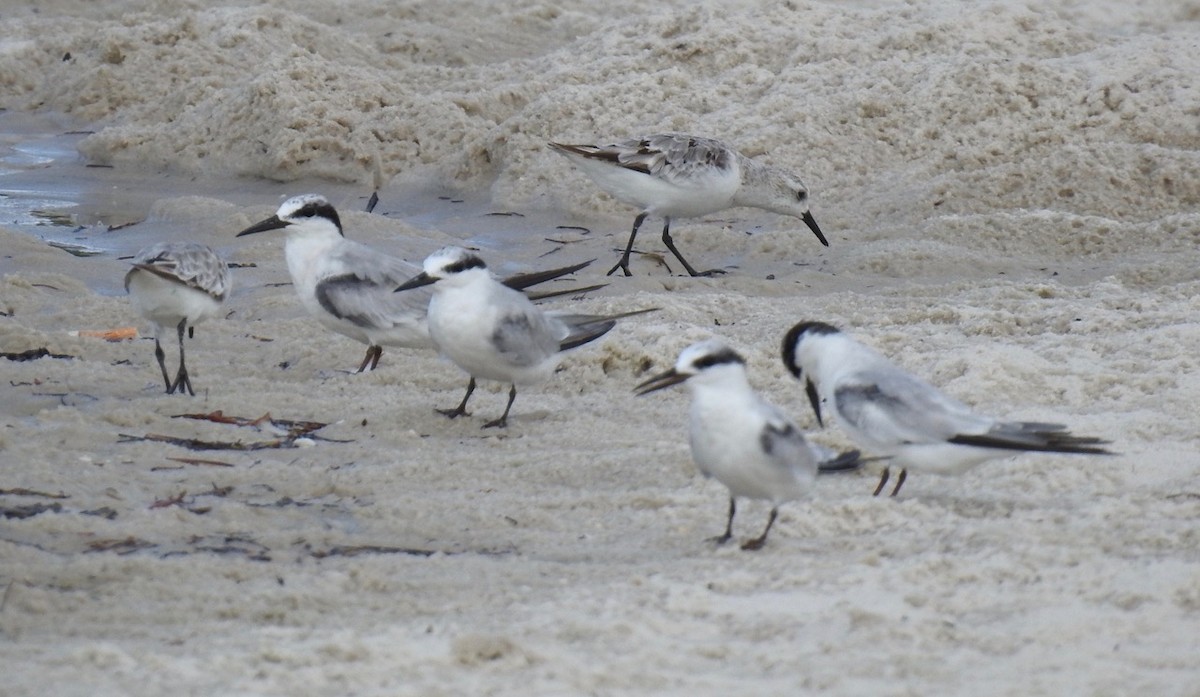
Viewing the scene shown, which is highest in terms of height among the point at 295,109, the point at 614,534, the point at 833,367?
the point at 833,367

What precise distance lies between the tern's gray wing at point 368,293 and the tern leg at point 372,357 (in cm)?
19

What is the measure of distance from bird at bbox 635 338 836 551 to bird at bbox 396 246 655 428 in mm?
1274

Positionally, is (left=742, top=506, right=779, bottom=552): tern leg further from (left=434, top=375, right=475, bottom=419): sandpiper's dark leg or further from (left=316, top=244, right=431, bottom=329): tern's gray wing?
(left=316, top=244, right=431, bottom=329): tern's gray wing

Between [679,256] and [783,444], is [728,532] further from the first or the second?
[679,256]

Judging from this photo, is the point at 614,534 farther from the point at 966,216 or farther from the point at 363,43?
the point at 363,43

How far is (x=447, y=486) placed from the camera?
15.5 ft

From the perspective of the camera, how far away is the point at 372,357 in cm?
630

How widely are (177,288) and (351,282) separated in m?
0.72

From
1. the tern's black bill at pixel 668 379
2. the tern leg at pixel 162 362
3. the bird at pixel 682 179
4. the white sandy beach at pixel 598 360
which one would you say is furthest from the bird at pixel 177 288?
the bird at pixel 682 179

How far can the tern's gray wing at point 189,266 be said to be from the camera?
5.70 meters

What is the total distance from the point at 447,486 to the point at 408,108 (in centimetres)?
636

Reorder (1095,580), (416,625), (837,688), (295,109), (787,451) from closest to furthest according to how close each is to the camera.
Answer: (837,688), (416,625), (1095,580), (787,451), (295,109)

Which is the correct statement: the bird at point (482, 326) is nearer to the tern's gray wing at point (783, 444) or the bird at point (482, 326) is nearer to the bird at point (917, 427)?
the bird at point (917, 427)

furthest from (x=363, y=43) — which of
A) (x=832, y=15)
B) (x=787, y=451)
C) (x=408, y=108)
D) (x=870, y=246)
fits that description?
(x=787, y=451)
